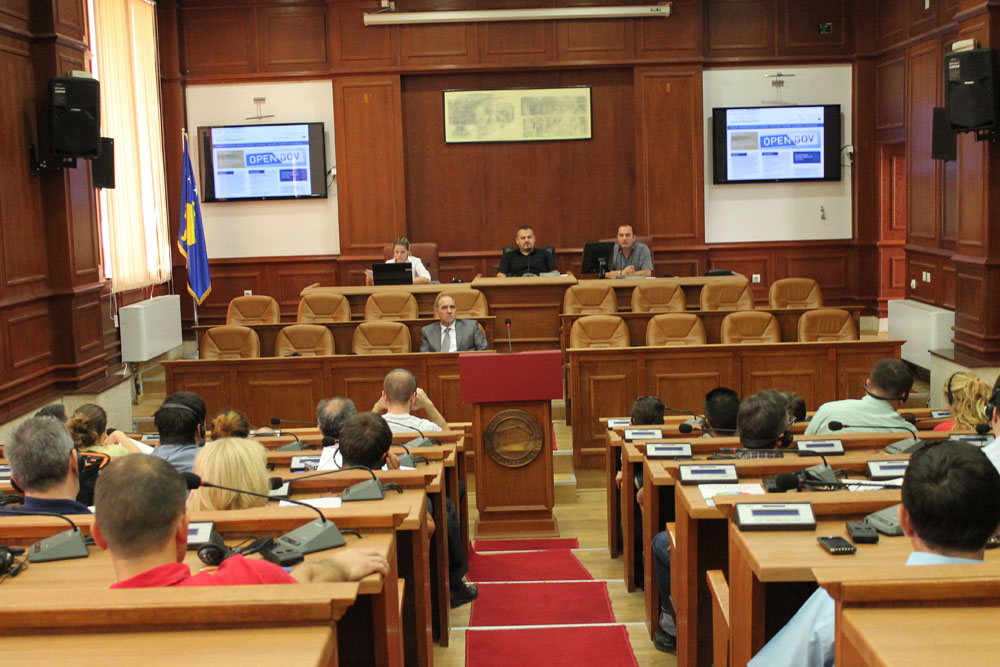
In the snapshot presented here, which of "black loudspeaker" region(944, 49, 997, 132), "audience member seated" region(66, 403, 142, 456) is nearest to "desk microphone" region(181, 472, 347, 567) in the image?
"audience member seated" region(66, 403, 142, 456)

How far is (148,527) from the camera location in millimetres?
2102

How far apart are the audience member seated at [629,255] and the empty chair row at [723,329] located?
2.14m

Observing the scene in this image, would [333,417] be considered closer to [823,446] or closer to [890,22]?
[823,446]

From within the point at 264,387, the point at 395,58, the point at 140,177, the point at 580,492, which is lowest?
the point at 580,492

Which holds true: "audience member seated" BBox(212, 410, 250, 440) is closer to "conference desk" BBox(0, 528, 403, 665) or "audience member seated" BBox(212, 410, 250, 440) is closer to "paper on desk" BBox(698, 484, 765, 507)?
"paper on desk" BBox(698, 484, 765, 507)

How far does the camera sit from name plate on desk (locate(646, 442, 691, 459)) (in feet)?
13.7

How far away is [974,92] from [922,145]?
2672 millimetres

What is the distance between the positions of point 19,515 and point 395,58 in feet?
30.0

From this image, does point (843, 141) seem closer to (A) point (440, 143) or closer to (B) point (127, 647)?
(A) point (440, 143)

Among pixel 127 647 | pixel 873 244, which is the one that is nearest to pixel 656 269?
pixel 873 244

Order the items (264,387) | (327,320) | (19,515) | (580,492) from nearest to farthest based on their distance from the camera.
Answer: (19,515) → (580,492) → (264,387) → (327,320)

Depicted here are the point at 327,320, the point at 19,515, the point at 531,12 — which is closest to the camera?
the point at 19,515

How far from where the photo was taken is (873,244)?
38.4 feet

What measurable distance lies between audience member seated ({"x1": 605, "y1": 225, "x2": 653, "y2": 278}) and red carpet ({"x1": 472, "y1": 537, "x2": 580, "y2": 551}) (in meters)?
4.66
